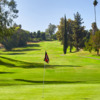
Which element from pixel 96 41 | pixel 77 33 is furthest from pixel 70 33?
pixel 96 41

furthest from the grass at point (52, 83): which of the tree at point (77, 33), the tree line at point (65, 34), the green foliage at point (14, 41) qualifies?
Result: the green foliage at point (14, 41)

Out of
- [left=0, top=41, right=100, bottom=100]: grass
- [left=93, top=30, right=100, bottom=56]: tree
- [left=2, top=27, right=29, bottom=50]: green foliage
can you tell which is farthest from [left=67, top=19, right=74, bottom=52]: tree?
[left=0, top=41, right=100, bottom=100]: grass

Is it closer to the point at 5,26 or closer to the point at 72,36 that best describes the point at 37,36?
the point at 72,36

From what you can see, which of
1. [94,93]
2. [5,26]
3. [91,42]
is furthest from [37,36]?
[94,93]

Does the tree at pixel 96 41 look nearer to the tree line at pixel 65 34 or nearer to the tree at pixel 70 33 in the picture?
the tree line at pixel 65 34

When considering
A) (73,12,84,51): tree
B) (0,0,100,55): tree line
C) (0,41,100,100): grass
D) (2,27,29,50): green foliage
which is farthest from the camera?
(2,27,29,50): green foliage

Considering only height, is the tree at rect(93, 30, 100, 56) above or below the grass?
above

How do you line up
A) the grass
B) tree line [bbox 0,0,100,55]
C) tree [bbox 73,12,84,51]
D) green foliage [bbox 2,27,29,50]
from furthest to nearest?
green foliage [bbox 2,27,29,50] < tree [bbox 73,12,84,51] < tree line [bbox 0,0,100,55] < the grass

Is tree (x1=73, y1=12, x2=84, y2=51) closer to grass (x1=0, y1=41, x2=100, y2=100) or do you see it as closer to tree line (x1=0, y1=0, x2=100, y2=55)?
tree line (x1=0, y1=0, x2=100, y2=55)

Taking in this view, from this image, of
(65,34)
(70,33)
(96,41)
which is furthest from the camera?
(70,33)

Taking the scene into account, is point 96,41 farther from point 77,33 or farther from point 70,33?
point 70,33

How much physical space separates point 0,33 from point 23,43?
74886 mm

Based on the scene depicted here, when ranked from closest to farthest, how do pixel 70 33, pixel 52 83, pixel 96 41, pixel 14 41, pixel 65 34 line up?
pixel 52 83, pixel 96 41, pixel 65 34, pixel 70 33, pixel 14 41

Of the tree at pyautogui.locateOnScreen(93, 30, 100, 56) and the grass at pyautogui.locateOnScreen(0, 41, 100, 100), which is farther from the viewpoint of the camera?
the tree at pyautogui.locateOnScreen(93, 30, 100, 56)
